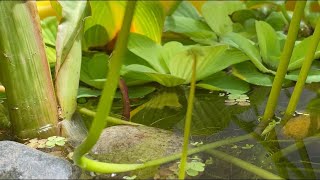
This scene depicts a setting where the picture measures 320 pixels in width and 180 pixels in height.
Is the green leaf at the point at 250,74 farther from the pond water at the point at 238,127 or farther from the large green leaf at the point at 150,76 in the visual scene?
the large green leaf at the point at 150,76

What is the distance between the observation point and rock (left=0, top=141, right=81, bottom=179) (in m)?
0.70

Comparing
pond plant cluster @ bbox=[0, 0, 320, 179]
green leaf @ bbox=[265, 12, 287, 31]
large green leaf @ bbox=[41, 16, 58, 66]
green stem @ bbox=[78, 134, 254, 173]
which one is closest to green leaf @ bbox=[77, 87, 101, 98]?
pond plant cluster @ bbox=[0, 0, 320, 179]

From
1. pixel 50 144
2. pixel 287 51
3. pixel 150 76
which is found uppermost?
pixel 287 51

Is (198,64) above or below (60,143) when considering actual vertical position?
above

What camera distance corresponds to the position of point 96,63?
3.54 feet

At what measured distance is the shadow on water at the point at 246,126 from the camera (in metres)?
0.74

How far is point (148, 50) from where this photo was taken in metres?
1.08

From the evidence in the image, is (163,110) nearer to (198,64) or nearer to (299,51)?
(198,64)

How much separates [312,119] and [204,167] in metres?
0.28

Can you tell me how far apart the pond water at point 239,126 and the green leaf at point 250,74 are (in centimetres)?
2

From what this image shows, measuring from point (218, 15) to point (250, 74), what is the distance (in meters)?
0.26

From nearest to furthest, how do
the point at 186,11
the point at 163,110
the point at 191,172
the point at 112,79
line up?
1. the point at 112,79
2. the point at 191,172
3. the point at 163,110
4. the point at 186,11

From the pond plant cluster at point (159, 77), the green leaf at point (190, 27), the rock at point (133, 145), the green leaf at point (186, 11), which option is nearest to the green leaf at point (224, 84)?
the pond plant cluster at point (159, 77)

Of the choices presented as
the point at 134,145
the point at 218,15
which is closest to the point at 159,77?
the point at 134,145
